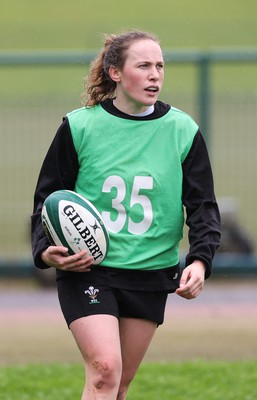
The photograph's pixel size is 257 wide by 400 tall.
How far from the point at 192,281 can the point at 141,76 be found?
3.21 ft

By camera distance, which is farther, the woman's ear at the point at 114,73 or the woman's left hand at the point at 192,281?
the woman's ear at the point at 114,73

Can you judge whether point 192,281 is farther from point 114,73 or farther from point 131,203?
point 114,73

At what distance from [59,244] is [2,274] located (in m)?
6.41

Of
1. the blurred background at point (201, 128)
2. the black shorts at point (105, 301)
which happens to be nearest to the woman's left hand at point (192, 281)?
the black shorts at point (105, 301)

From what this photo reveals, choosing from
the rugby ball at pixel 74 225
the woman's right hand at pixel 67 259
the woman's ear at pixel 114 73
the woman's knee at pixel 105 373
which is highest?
the woman's ear at pixel 114 73

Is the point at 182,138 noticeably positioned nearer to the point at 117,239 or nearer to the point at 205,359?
the point at 117,239

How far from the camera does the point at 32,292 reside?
11.6m

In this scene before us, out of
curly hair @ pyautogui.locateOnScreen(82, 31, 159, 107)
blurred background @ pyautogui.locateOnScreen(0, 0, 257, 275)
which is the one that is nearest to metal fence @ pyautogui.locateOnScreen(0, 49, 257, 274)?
blurred background @ pyautogui.locateOnScreen(0, 0, 257, 275)

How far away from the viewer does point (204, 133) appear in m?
11.4

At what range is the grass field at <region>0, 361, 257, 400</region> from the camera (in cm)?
734

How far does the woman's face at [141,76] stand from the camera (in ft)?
18.1

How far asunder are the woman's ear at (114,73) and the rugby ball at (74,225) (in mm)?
650

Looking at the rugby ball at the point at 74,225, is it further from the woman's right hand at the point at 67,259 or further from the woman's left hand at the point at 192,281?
the woman's left hand at the point at 192,281

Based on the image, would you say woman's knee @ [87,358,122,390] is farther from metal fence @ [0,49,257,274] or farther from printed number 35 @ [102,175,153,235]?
metal fence @ [0,49,257,274]
